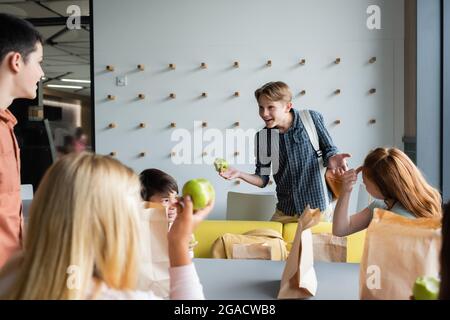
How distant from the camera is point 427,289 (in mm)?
765

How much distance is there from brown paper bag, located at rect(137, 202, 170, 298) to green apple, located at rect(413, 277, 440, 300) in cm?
64

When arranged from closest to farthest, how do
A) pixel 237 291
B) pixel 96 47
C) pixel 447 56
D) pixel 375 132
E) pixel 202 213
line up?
pixel 202 213 → pixel 237 291 → pixel 447 56 → pixel 375 132 → pixel 96 47

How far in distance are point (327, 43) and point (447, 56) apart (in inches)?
44.0

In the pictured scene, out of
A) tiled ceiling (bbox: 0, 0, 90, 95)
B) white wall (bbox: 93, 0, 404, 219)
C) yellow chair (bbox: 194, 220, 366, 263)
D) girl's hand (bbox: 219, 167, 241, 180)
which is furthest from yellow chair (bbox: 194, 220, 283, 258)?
tiled ceiling (bbox: 0, 0, 90, 95)

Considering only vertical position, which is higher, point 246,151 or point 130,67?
point 130,67

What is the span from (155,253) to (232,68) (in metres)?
3.01

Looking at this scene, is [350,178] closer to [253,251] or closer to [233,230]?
[253,251]

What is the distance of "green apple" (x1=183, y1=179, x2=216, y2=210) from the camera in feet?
3.70

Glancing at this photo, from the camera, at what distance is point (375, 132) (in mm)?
3914

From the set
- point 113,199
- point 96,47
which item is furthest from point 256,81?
point 113,199

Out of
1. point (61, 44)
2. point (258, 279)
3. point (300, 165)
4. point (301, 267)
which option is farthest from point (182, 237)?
point (61, 44)

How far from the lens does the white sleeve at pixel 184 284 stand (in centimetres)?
93

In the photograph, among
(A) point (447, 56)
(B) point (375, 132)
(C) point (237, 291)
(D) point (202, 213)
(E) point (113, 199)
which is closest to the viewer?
(E) point (113, 199)

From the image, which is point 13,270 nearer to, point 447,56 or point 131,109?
point 447,56
